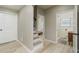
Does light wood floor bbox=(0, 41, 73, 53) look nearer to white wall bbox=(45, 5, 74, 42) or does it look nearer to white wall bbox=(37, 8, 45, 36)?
white wall bbox=(45, 5, 74, 42)

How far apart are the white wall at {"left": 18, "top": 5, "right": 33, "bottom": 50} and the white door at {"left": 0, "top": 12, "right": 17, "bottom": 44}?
0.09 m

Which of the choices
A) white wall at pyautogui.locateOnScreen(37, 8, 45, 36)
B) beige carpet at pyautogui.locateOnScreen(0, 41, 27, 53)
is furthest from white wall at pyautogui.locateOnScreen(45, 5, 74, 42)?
beige carpet at pyautogui.locateOnScreen(0, 41, 27, 53)

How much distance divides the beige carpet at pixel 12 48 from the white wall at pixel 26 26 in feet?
0.36

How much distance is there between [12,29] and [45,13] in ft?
2.25

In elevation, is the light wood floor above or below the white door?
below

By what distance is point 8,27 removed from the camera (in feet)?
5.37

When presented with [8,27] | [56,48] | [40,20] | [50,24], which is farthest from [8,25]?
[56,48]

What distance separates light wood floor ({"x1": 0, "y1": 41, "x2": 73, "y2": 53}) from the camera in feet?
5.11

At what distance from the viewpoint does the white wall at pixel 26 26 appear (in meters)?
1.59

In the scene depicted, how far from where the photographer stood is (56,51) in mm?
1587

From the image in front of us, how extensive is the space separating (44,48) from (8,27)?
768mm
